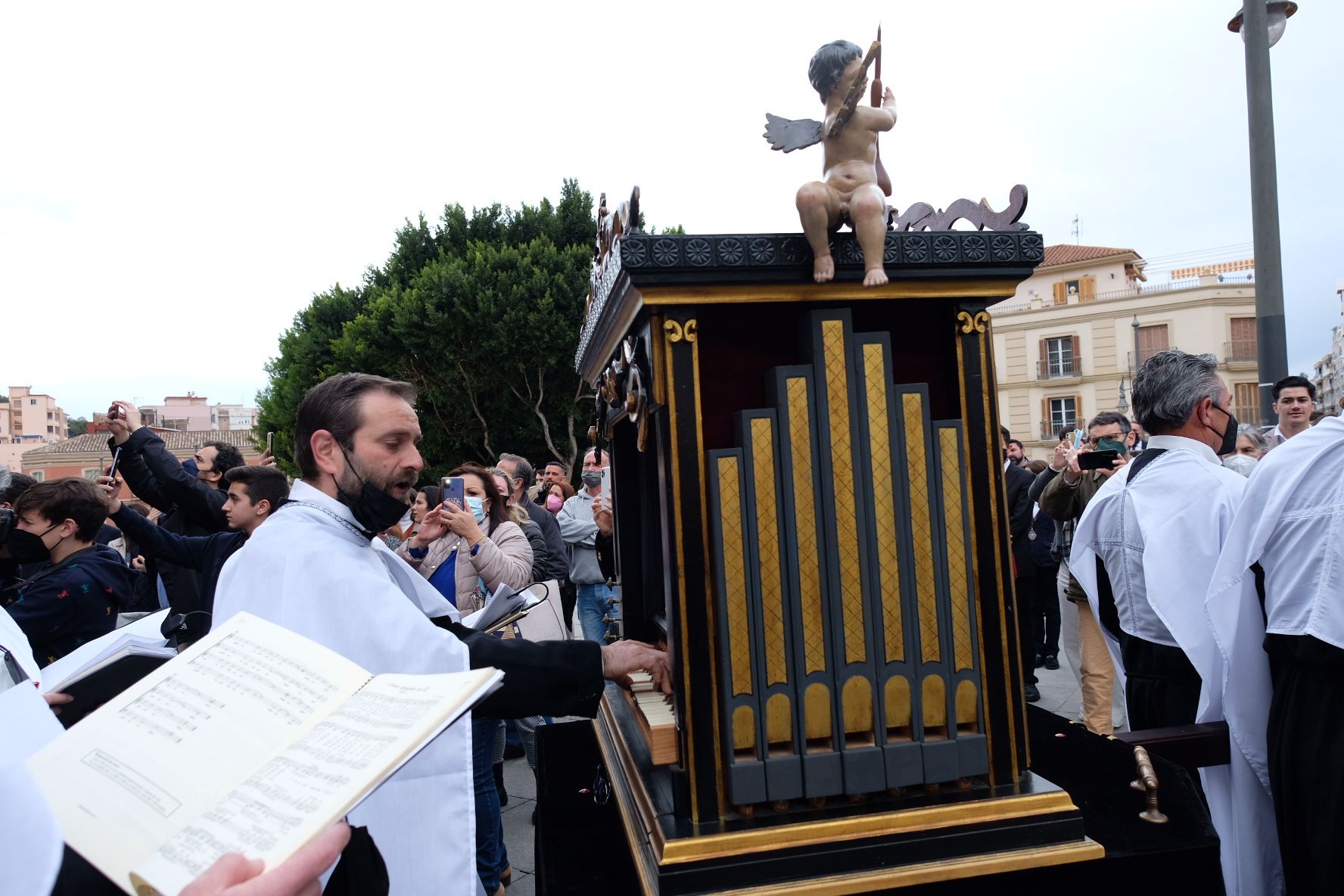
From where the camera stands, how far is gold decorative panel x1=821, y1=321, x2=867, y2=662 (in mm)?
1907

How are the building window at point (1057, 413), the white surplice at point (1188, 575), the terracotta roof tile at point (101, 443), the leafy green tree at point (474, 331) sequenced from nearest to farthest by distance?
the white surplice at point (1188, 575) → the leafy green tree at point (474, 331) → the building window at point (1057, 413) → the terracotta roof tile at point (101, 443)

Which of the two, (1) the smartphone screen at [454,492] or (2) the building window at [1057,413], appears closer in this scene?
(1) the smartphone screen at [454,492]

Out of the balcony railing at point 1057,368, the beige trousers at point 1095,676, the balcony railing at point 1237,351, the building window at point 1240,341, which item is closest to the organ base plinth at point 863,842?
the beige trousers at point 1095,676

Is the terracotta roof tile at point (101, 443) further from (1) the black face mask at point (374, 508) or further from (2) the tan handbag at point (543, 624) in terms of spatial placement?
(1) the black face mask at point (374, 508)

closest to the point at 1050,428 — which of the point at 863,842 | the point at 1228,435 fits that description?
the point at 1228,435

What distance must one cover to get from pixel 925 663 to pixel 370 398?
5.08 feet

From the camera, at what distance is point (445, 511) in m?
3.71

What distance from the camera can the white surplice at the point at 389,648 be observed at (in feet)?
6.07

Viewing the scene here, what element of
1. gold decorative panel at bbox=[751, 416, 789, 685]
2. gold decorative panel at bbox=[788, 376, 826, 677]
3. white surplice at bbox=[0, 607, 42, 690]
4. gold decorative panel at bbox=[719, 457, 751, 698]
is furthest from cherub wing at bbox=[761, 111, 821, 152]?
white surplice at bbox=[0, 607, 42, 690]

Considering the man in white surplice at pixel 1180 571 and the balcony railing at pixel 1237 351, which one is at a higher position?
the balcony railing at pixel 1237 351

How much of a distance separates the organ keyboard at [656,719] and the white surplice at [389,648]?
1.38 feet

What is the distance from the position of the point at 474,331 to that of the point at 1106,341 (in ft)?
86.5

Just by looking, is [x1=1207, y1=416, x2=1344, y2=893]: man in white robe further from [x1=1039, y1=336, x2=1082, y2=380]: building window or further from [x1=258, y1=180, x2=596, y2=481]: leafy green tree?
[x1=1039, y1=336, x2=1082, y2=380]: building window

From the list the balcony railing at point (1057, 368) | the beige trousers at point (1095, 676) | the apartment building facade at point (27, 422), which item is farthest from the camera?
the apartment building facade at point (27, 422)
